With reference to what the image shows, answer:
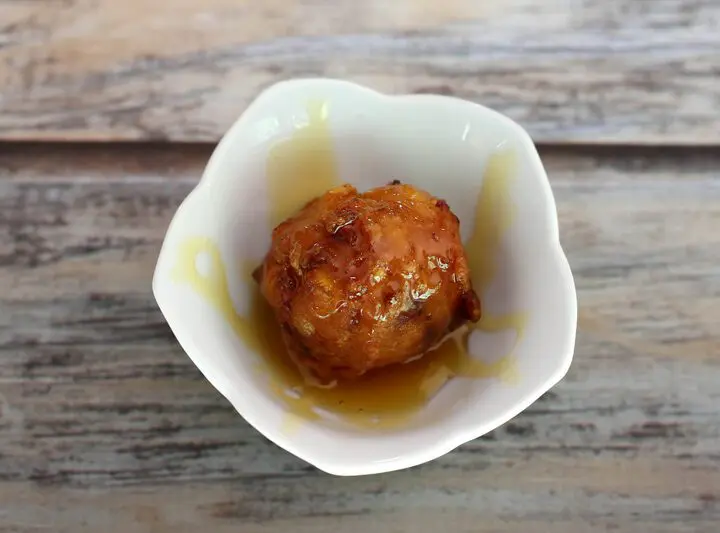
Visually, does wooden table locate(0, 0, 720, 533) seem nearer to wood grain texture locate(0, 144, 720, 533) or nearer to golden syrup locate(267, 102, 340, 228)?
wood grain texture locate(0, 144, 720, 533)

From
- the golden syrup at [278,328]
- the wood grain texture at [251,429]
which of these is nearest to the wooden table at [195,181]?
the wood grain texture at [251,429]

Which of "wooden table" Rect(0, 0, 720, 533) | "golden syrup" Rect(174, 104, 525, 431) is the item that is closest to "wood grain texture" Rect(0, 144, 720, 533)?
"wooden table" Rect(0, 0, 720, 533)

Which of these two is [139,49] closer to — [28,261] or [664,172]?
[28,261]

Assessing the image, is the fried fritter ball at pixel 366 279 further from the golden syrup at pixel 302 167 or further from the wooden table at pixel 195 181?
the wooden table at pixel 195 181

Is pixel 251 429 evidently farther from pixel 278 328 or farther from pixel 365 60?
pixel 365 60

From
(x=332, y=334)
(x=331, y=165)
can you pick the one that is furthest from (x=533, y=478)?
(x=331, y=165)

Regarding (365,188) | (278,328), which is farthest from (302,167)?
(278,328)
